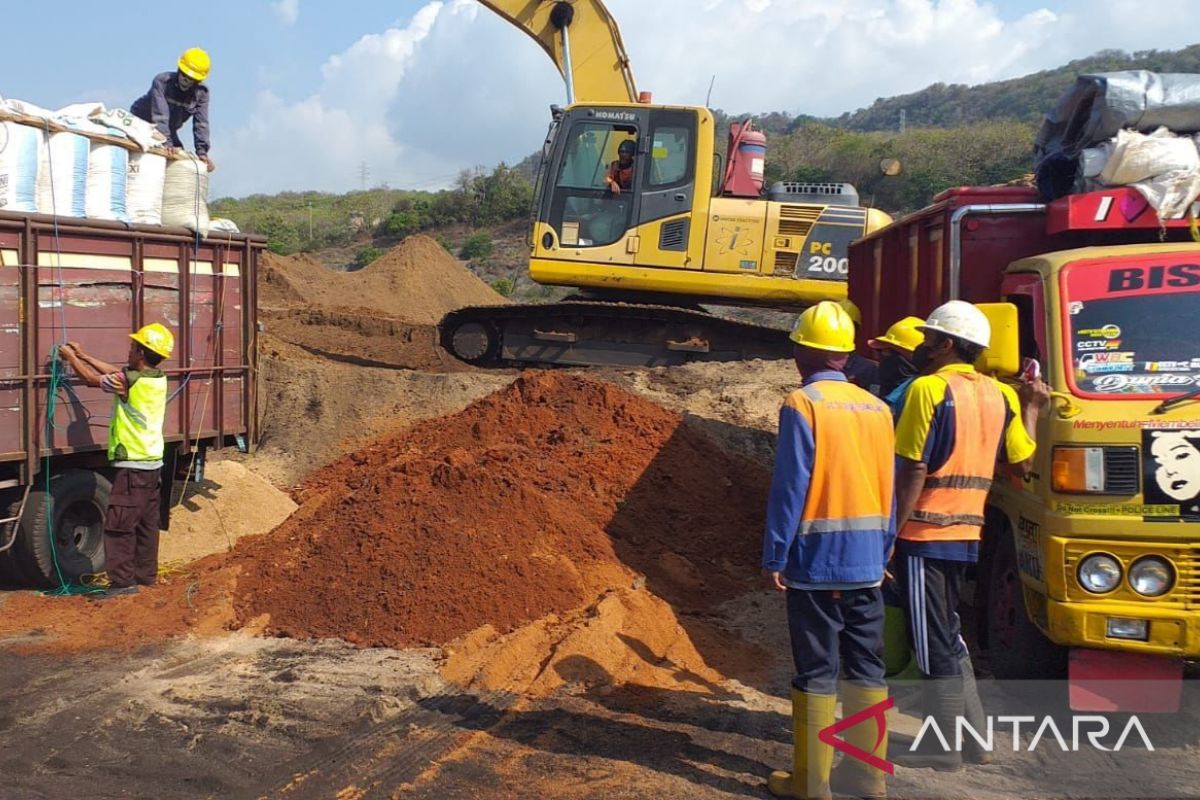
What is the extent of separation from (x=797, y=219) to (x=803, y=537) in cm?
933

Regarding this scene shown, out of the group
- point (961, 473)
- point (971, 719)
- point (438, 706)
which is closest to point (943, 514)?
point (961, 473)

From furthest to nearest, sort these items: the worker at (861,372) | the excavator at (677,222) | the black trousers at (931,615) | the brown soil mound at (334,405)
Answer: the excavator at (677,222), the brown soil mound at (334,405), the worker at (861,372), the black trousers at (931,615)

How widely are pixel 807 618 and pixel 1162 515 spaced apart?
1715 millimetres

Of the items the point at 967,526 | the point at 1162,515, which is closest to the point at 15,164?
the point at 967,526

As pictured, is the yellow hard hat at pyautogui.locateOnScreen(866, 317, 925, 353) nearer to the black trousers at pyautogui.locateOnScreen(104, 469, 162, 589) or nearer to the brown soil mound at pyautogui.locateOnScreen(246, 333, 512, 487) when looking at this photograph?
the black trousers at pyautogui.locateOnScreen(104, 469, 162, 589)

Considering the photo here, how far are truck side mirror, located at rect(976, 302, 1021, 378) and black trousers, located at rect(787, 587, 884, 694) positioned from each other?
1544 mm

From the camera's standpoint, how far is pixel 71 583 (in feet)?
26.3

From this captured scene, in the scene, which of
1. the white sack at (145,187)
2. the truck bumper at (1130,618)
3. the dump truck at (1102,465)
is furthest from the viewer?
the white sack at (145,187)

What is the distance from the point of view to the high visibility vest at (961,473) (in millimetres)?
5078

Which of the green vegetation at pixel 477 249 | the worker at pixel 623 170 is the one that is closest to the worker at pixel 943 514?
the worker at pixel 623 170

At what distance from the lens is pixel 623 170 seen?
43.8 feet

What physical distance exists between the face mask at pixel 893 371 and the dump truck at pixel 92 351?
16.9 feet

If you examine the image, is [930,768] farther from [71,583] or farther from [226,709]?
[71,583]

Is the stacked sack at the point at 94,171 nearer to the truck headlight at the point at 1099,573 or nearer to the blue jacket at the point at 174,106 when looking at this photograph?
the blue jacket at the point at 174,106
